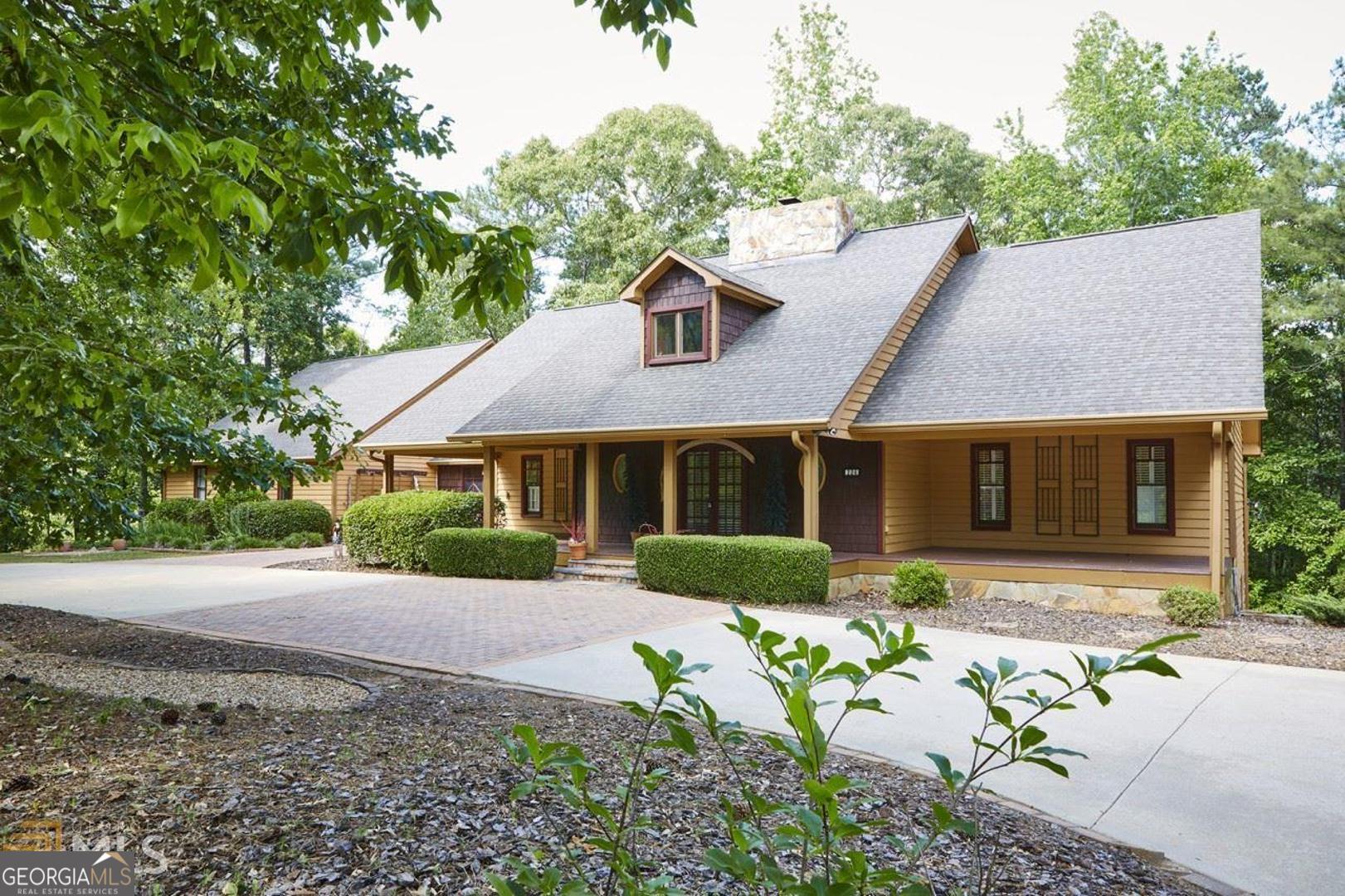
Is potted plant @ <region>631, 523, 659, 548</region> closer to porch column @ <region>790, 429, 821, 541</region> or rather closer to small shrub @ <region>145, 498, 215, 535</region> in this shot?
porch column @ <region>790, 429, 821, 541</region>

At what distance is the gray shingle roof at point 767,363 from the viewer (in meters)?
13.1

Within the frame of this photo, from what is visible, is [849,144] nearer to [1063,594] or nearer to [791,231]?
[791,231]

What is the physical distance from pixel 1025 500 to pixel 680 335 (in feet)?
21.8

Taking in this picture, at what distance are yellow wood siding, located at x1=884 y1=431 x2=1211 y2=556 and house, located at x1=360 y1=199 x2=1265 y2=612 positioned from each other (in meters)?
0.04

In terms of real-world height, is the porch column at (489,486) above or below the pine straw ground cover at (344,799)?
above

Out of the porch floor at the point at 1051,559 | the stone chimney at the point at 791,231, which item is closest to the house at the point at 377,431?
the stone chimney at the point at 791,231

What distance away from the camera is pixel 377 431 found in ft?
70.6

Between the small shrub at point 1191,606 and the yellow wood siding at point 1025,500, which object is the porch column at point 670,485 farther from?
the small shrub at point 1191,606

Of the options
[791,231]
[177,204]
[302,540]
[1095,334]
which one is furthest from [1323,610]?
[302,540]

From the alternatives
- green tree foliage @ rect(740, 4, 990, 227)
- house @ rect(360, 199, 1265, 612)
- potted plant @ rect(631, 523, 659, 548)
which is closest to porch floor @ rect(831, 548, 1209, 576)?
house @ rect(360, 199, 1265, 612)

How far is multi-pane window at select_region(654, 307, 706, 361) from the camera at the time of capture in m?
15.3

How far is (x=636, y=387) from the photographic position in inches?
602

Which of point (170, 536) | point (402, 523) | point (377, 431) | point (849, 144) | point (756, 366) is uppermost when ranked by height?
point (849, 144)

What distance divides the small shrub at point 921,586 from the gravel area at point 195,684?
7.38 m
